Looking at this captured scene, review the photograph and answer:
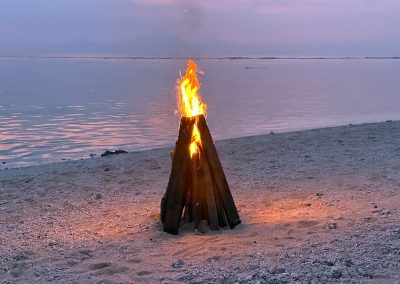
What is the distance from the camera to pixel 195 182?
23.6 ft

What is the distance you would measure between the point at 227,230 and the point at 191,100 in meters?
1.70

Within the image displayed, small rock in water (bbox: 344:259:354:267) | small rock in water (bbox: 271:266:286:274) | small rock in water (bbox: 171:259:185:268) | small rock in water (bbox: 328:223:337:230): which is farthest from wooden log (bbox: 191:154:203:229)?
small rock in water (bbox: 344:259:354:267)

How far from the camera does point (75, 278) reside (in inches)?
223

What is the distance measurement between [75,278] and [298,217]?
308cm

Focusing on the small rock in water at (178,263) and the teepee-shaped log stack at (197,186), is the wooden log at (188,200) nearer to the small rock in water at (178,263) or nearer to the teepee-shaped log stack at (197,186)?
the teepee-shaped log stack at (197,186)

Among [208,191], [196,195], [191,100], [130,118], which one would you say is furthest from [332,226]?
[130,118]

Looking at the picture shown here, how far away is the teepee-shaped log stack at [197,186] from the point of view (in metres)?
7.17

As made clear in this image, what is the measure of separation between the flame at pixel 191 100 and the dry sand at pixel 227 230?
1130 millimetres

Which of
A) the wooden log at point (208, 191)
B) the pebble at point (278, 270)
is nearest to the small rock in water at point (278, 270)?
the pebble at point (278, 270)

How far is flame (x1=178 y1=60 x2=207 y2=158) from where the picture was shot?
7.27 metres

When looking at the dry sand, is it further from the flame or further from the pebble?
the flame

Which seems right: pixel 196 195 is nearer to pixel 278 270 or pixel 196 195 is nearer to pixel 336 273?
pixel 278 270

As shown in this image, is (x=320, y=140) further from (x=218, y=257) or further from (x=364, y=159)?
(x=218, y=257)

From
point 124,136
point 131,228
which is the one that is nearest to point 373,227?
point 131,228
